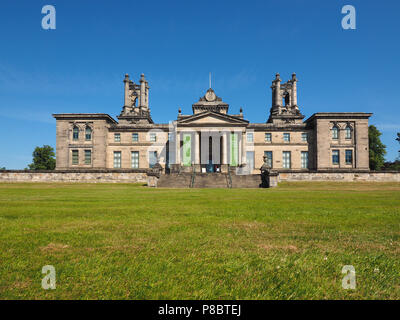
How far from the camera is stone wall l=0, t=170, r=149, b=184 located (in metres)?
40.0

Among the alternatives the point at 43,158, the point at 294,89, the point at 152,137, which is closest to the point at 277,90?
the point at 294,89

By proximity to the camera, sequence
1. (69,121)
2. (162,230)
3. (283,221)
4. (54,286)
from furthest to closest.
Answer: (69,121) → (283,221) → (162,230) → (54,286)

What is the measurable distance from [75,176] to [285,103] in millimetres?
50915

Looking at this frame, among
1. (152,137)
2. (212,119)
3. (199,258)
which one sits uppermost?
(212,119)

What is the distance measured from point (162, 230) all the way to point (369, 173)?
4511 centimetres

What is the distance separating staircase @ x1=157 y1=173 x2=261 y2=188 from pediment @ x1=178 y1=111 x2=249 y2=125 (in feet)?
48.6

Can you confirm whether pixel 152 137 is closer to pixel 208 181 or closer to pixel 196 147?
pixel 196 147

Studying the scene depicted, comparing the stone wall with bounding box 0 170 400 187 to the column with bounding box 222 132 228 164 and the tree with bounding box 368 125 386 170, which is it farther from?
the tree with bounding box 368 125 386 170

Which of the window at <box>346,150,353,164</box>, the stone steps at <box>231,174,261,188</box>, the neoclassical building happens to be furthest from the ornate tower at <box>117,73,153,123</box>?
the window at <box>346,150,353,164</box>

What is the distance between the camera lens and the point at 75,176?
135 ft

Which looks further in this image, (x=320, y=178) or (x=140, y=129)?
(x=140, y=129)
